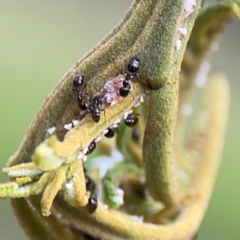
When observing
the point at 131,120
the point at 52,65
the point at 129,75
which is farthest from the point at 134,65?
the point at 52,65

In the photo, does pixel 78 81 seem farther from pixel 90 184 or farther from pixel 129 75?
pixel 90 184

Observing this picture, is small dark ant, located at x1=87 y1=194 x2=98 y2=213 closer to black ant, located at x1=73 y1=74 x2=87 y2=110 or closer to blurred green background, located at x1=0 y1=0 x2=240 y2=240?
black ant, located at x1=73 y1=74 x2=87 y2=110

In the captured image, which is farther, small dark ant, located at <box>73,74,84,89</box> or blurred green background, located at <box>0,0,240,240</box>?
blurred green background, located at <box>0,0,240,240</box>

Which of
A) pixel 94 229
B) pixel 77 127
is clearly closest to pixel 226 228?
pixel 94 229

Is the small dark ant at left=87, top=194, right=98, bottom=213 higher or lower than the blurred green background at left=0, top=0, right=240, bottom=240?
lower

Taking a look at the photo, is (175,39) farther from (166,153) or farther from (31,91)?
(31,91)

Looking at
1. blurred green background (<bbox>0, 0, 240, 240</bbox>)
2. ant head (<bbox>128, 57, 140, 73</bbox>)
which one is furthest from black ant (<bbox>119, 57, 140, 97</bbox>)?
blurred green background (<bbox>0, 0, 240, 240</bbox>)

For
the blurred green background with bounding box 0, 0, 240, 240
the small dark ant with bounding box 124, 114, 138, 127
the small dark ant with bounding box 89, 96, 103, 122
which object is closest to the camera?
the small dark ant with bounding box 89, 96, 103, 122
